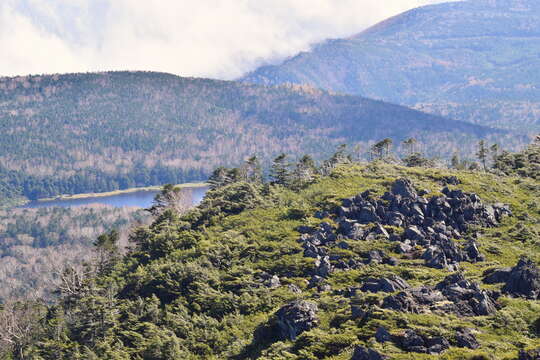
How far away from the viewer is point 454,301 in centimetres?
5712

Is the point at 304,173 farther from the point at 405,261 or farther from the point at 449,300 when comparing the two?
the point at 449,300

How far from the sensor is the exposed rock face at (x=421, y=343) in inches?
1911

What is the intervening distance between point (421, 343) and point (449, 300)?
906 centimetres

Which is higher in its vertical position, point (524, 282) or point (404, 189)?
point (404, 189)

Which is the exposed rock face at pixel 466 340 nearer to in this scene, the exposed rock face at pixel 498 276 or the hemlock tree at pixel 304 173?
the exposed rock face at pixel 498 276

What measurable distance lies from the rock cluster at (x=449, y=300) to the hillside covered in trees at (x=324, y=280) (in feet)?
0.37

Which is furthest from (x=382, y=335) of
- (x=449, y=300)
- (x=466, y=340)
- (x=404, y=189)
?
(x=404, y=189)

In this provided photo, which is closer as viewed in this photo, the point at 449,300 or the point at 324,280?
the point at 449,300

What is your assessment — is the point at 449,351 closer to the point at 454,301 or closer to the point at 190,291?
the point at 454,301

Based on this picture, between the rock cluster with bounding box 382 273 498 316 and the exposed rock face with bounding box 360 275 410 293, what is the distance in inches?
111

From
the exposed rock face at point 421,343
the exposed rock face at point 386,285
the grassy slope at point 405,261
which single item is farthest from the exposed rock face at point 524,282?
the exposed rock face at point 421,343

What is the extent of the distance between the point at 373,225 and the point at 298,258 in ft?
36.0

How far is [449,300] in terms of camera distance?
5747 centimetres

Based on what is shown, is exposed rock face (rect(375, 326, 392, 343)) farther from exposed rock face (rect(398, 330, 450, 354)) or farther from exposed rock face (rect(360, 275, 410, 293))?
exposed rock face (rect(360, 275, 410, 293))
